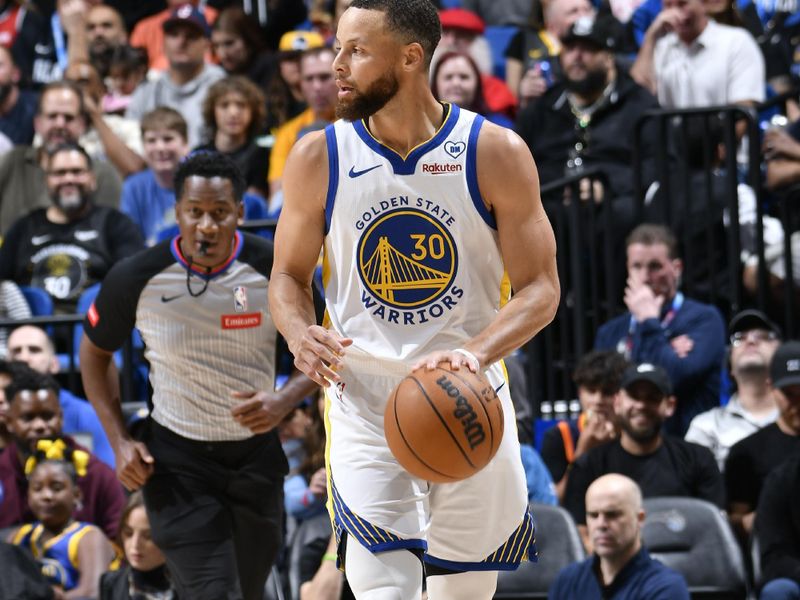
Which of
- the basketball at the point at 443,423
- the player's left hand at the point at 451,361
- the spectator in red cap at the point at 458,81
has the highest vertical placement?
A: the spectator in red cap at the point at 458,81

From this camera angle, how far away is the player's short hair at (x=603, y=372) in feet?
28.8

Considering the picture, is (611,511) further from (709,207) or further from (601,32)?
(601,32)

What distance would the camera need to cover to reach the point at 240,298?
20.5 feet

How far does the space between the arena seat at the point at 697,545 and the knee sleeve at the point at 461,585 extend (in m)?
3.03

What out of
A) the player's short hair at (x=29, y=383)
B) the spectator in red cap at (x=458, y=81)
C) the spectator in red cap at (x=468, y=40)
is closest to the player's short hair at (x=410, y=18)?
the player's short hair at (x=29, y=383)

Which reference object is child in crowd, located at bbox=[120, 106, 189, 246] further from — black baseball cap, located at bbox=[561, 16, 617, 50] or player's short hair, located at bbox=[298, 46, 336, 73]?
black baseball cap, located at bbox=[561, 16, 617, 50]

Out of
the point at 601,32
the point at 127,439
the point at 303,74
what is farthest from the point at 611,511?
the point at 303,74

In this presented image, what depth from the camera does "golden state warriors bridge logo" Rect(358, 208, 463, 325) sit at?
4.84 metres

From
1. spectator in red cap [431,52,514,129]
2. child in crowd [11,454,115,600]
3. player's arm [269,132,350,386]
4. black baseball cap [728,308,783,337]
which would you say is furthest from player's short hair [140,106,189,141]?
player's arm [269,132,350,386]

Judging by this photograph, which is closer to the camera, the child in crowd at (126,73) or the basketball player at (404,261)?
the basketball player at (404,261)

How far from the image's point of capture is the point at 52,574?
8070 millimetres

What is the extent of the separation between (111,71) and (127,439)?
813cm

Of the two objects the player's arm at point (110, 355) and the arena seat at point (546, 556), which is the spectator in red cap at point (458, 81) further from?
the player's arm at point (110, 355)

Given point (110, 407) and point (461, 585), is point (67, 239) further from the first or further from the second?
point (461, 585)
